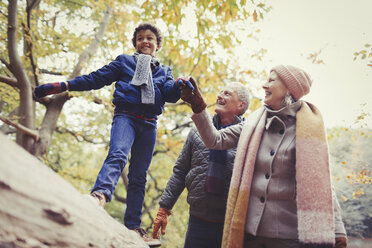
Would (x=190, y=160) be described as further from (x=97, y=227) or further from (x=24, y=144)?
(x=24, y=144)

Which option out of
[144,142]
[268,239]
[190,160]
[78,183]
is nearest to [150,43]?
[144,142]

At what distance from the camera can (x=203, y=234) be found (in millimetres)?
2092

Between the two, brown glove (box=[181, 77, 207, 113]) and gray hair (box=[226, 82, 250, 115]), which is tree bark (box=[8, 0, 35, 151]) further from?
brown glove (box=[181, 77, 207, 113])

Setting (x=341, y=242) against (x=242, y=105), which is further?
(x=242, y=105)

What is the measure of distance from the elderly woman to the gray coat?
362 millimetres

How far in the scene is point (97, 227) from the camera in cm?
83

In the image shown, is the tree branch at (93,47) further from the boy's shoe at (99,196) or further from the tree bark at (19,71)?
the boy's shoe at (99,196)

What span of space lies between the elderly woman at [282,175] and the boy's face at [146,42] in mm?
892

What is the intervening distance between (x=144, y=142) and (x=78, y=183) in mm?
8444

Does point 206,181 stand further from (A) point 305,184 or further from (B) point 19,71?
(B) point 19,71

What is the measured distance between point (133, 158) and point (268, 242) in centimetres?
120

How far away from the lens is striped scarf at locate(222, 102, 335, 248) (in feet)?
4.93

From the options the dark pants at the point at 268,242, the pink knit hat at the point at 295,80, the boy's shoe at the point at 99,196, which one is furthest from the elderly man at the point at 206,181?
the boy's shoe at the point at 99,196

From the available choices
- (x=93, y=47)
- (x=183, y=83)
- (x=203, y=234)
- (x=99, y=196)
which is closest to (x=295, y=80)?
(x=183, y=83)
